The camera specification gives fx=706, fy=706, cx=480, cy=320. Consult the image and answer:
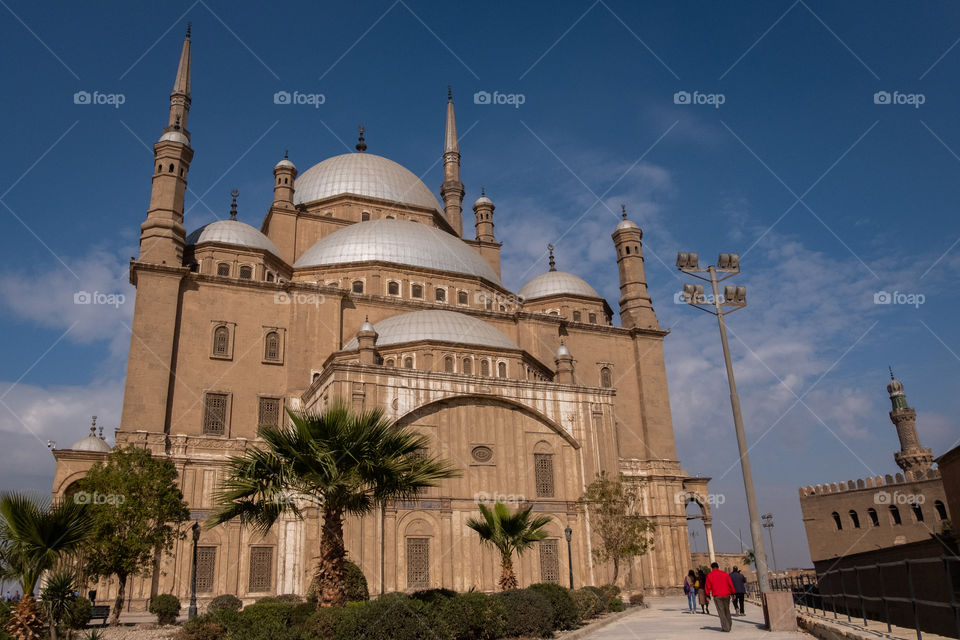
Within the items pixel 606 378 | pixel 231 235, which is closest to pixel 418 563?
pixel 606 378

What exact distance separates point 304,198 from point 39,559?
111 ft

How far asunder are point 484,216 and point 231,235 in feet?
59.8

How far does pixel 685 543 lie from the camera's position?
111ft

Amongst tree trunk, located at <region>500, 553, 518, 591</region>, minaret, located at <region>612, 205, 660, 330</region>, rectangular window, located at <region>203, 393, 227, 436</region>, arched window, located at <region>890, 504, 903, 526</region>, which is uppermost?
minaret, located at <region>612, 205, 660, 330</region>

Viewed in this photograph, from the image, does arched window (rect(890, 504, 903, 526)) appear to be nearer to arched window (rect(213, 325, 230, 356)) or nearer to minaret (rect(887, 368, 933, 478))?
minaret (rect(887, 368, 933, 478))

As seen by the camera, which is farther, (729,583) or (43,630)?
(729,583)

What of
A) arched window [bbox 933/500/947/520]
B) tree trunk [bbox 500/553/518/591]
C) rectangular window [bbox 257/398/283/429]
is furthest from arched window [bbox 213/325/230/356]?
arched window [bbox 933/500/947/520]

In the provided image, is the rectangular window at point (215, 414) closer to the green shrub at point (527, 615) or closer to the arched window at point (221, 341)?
the arched window at point (221, 341)

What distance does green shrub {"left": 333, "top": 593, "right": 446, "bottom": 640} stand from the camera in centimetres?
1205

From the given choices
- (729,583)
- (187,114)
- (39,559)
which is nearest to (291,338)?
(187,114)

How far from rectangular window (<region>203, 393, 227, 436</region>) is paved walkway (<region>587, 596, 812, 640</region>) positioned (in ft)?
59.0

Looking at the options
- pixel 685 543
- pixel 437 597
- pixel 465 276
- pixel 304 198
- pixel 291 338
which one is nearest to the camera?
pixel 437 597

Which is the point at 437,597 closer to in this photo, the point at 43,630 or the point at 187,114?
the point at 43,630

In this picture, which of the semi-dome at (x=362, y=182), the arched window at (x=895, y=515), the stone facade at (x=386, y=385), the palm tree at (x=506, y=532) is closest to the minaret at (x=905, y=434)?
the arched window at (x=895, y=515)
